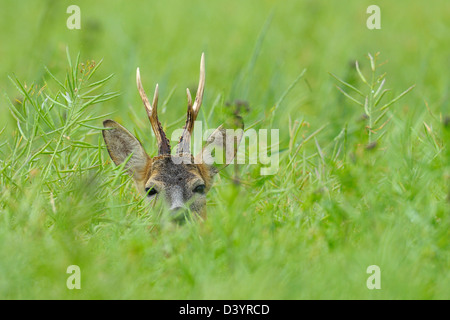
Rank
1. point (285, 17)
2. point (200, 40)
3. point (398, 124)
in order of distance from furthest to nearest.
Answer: point (285, 17) < point (200, 40) < point (398, 124)

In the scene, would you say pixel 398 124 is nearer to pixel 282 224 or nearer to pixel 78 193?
pixel 282 224

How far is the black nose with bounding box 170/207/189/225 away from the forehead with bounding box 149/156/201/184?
41cm

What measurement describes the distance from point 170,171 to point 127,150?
43 centimetres

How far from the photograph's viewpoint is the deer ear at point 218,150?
18.6ft

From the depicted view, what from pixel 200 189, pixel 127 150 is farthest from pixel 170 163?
pixel 127 150

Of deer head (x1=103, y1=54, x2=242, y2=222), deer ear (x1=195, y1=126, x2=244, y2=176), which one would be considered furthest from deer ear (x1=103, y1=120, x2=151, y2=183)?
deer ear (x1=195, y1=126, x2=244, y2=176)

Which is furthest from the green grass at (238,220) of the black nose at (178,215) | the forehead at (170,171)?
the forehead at (170,171)

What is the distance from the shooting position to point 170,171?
5.31m

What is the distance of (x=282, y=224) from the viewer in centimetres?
475

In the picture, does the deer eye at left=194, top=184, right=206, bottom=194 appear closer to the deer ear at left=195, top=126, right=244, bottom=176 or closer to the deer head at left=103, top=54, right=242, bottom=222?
the deer head at left=103, top=54, right=242, bottom=222

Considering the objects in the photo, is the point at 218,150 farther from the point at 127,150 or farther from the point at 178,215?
the point at 178,215
